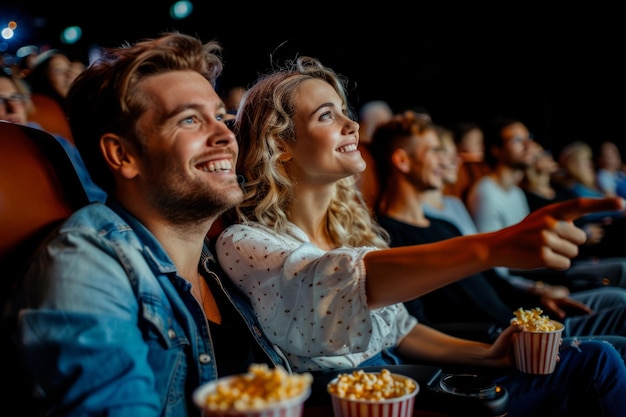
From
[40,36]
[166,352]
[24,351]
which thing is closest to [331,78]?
[166,352]

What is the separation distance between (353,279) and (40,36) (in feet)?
17.1

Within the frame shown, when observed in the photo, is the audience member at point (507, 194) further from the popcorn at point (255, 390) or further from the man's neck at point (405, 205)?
the popcorn at point (255, 390)

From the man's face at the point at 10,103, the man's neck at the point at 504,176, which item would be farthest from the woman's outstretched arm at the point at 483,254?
the man's neck at the point at 504,176

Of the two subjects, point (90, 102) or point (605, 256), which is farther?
point (605, 256)

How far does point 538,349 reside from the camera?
1.26m

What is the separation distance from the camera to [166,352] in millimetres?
1000

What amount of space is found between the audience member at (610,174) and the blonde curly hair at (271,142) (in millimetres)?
4548

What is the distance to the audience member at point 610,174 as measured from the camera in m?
5.36

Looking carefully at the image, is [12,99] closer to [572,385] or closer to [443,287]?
[443,287]

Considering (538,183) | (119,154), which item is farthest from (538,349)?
(538,183)

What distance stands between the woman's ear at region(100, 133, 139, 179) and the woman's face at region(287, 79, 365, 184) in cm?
50

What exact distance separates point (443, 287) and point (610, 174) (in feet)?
14.3

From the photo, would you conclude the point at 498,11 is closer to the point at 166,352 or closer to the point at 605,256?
the point at 605,256

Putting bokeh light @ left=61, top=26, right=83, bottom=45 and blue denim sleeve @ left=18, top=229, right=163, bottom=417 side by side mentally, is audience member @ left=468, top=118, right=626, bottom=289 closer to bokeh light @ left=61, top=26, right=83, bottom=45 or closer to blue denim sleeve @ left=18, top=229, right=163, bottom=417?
blue denim sleeve @ left=18, top=229, right=163, bottom=417
